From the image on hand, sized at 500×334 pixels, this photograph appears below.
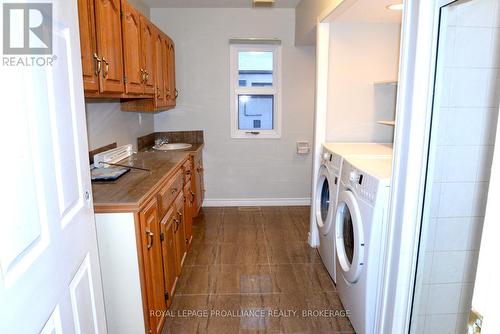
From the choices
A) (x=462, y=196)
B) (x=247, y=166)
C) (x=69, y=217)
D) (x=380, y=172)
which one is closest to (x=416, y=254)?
(x=462, y=196)

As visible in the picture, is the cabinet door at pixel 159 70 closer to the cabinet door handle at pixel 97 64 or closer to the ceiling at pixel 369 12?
the cabinet door handle at pixel 97 64

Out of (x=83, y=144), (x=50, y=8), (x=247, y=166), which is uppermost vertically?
(x=50, y=8)

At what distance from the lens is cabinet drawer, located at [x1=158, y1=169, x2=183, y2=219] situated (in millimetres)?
1985

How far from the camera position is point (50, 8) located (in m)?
0.95

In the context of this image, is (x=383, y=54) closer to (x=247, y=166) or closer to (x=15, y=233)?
(x=247, y=166)

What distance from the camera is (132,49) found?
2344 millimetres

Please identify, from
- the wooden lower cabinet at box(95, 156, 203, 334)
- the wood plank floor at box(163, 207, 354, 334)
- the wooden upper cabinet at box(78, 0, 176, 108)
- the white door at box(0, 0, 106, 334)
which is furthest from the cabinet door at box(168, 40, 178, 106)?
the white door at box(0, 0, 106, 334)

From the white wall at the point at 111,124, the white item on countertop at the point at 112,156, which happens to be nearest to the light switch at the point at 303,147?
the white wall at the point at 111,124

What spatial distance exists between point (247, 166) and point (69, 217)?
11.1 ft

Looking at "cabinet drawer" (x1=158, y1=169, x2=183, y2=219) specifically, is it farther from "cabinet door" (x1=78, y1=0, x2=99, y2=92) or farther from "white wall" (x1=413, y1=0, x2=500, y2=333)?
"white wall" (x1=413, y1=0, x2=500, y2=333)

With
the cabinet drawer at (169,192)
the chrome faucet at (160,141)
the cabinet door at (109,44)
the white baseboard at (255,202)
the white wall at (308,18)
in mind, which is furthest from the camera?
the white baseboard at (255,202)

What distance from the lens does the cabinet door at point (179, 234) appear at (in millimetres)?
2434

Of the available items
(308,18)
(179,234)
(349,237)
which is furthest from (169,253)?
(308,18)

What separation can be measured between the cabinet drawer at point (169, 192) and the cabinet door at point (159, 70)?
34.5 inches
